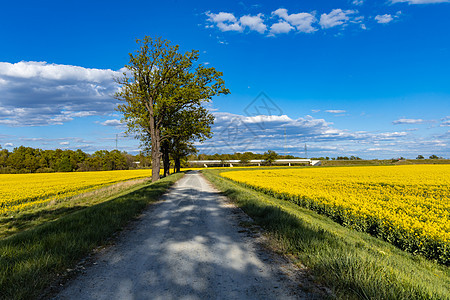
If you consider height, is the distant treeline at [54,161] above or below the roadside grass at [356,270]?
above

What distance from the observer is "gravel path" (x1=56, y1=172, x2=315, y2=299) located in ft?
10.7

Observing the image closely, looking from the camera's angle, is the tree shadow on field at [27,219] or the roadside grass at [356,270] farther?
the tree shadow on field at [27,219]

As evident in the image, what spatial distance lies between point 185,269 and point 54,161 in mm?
108318

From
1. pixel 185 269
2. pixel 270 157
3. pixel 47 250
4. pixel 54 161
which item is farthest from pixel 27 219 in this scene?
pixel 270 157

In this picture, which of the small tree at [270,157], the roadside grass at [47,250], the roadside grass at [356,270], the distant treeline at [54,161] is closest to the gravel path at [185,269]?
the roadside grass at [47,250]

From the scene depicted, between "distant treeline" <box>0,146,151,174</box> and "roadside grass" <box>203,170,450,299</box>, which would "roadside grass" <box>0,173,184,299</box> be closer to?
"roadside grass" <box>203,170,450,299</box>

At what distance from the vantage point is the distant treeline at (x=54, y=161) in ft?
264

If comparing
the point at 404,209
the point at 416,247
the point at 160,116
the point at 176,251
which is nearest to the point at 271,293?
the point at 176,251

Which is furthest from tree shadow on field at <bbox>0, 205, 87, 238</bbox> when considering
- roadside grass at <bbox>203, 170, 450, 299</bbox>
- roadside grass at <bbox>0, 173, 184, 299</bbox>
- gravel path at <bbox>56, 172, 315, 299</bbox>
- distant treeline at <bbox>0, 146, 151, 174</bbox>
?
distant treeline at <bbox>0, 146, 151, 174</bbox>

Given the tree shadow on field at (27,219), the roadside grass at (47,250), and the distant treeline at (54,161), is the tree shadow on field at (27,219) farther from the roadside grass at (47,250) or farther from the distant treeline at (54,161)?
the distant treeline at (54,161)

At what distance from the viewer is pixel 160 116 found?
26250 millimetres

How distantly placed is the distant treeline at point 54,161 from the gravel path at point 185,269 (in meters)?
71.0

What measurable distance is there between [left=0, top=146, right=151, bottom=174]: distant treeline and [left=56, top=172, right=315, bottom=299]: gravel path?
71.0 meters

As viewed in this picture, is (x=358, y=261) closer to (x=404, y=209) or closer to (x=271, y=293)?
(x=271, y=293)
